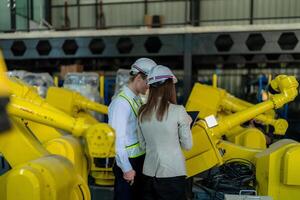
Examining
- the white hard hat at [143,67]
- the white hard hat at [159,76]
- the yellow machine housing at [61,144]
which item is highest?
the white hard hat at [143,67]

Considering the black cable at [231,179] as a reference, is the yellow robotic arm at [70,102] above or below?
above

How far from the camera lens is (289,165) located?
3471 mm

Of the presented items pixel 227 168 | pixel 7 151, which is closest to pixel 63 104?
pixel 227 168

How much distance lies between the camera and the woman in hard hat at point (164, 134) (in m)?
2.79

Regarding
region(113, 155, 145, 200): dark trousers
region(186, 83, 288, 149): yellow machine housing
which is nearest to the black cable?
region(186, 83, 288, 149): yellow machine housing

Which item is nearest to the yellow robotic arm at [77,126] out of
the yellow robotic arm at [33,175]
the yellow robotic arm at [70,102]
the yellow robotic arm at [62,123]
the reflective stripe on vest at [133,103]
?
the yellow robotic arm at [62,123]

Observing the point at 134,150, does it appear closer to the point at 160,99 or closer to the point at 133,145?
the point at 133,145

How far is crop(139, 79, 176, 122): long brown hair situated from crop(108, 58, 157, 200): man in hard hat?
206mm

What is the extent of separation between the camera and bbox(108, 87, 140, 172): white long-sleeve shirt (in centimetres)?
294

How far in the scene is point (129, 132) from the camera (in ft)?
10.1

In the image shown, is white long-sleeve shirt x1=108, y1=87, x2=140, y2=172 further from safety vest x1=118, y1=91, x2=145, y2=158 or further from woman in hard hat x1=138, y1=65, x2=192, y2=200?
woman in hard hat x1=138, y1=65, x2=192, y2=200

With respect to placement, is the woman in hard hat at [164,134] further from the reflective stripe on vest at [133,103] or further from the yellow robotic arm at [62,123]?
the yellow robotic arm at [62,123]

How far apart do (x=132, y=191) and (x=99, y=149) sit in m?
0.76

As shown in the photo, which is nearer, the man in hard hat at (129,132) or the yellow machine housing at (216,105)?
the man in hard hat at (129,132)
